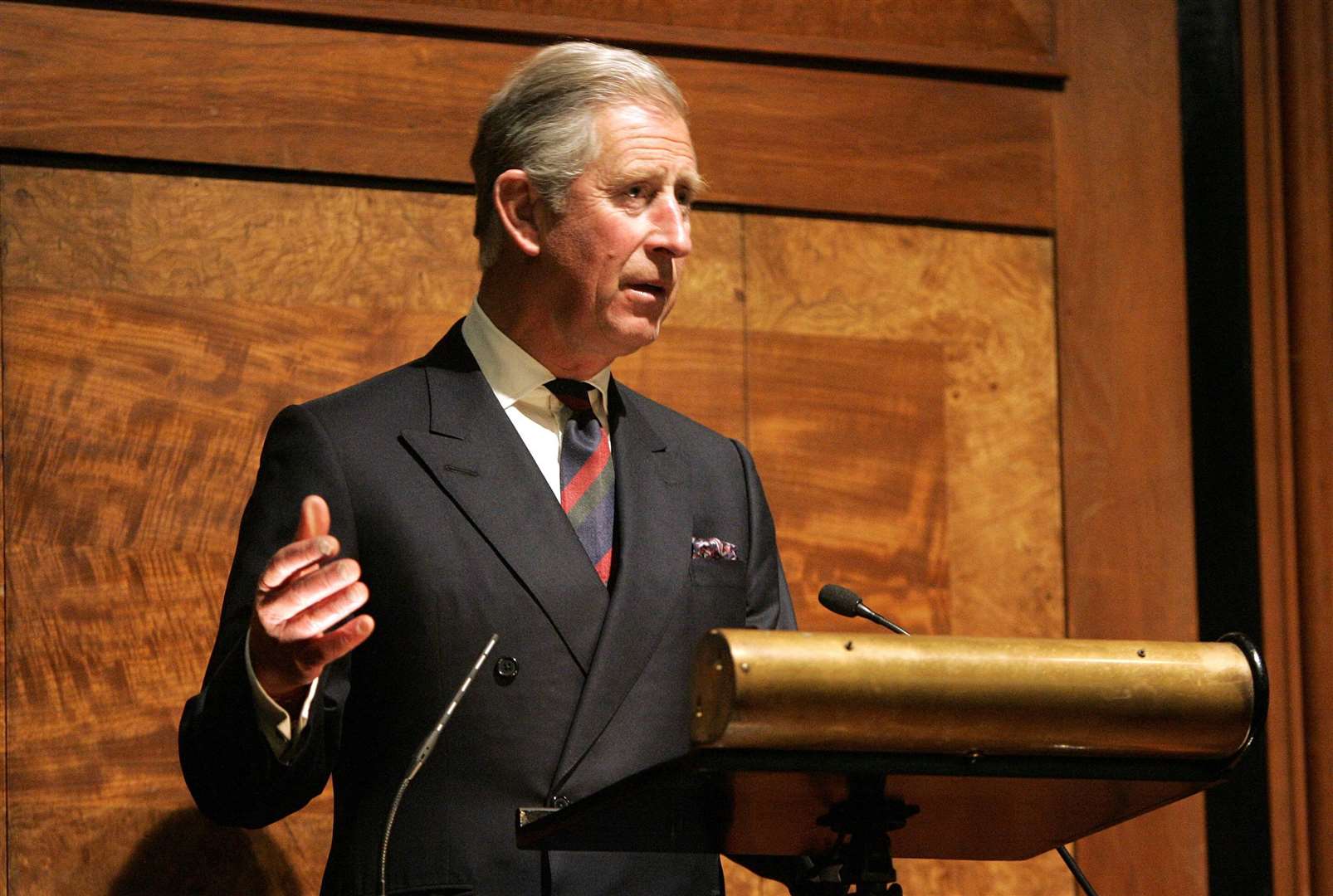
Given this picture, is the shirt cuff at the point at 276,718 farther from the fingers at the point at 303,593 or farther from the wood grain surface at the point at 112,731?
the wood grain surface at the point at 112,731

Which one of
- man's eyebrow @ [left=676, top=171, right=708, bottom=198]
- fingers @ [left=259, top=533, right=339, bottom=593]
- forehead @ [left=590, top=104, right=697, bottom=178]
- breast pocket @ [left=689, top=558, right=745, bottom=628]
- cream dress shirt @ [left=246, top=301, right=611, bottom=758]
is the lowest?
breast pocket @ [left=689, top=558, right=745, bottom=628]

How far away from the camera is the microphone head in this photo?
2098 millimetres

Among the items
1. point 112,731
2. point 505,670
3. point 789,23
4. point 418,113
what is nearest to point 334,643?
point 505,670

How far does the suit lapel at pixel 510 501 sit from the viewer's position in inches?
85.0

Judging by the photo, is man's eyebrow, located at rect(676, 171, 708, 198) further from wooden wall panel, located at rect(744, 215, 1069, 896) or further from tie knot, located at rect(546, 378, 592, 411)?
wooden wall panel, located at rect(744, 215, 1069, 896)

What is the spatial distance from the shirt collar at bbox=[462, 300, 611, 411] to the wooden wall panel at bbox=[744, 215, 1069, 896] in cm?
94

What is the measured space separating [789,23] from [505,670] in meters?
1.76

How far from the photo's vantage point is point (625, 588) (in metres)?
2.19

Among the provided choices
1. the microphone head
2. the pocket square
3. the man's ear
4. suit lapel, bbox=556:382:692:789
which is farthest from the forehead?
the microphone head

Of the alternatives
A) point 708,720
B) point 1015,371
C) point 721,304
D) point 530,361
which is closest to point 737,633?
point 708,720

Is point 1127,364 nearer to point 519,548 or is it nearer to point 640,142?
point 640,142

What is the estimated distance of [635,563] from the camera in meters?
2.23

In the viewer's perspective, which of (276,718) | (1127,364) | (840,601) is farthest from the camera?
(1127,364)

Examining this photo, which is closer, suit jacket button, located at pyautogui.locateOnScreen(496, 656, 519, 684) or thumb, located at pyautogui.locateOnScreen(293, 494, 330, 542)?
thumb, located at pyautogui.locateOnScreen(293, 494, 330, 542)
